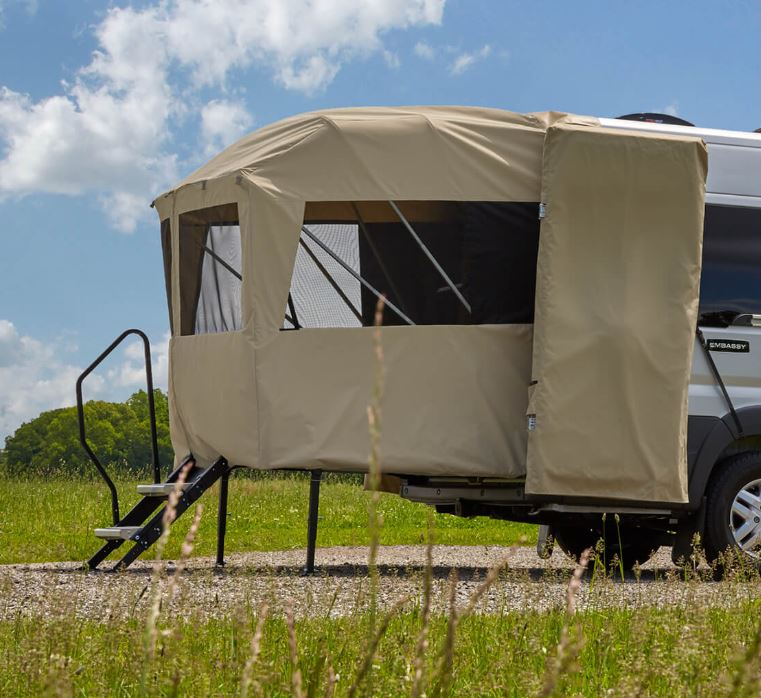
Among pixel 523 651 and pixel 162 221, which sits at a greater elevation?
pixel 162 221

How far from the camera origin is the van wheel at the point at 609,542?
31.4 ft

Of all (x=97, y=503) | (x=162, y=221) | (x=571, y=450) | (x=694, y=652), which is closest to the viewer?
(x=694, y=652)

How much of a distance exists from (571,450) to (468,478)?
34.3 inches

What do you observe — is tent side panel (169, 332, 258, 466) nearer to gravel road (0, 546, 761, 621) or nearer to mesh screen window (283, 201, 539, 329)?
mesh screen window (283, 201, 539, 329)

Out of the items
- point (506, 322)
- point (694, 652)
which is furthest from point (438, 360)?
point (694, 652)

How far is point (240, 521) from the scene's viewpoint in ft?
43.1

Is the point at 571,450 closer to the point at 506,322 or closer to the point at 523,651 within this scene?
the point at 506,322

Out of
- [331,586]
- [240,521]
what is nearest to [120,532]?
[331,586]

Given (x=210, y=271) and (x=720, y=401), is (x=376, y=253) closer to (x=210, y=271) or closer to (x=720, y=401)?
(x=210, y=271)

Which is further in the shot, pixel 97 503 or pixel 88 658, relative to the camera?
pixel 97 503

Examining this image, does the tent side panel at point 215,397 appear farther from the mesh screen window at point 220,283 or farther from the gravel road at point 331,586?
the gravel road at point 331,586

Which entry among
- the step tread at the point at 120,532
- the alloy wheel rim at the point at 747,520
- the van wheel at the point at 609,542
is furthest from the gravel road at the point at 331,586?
the alloy wheel rim at the point at 747,520

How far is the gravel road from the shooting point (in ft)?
14.8

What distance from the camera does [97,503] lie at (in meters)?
13.6
